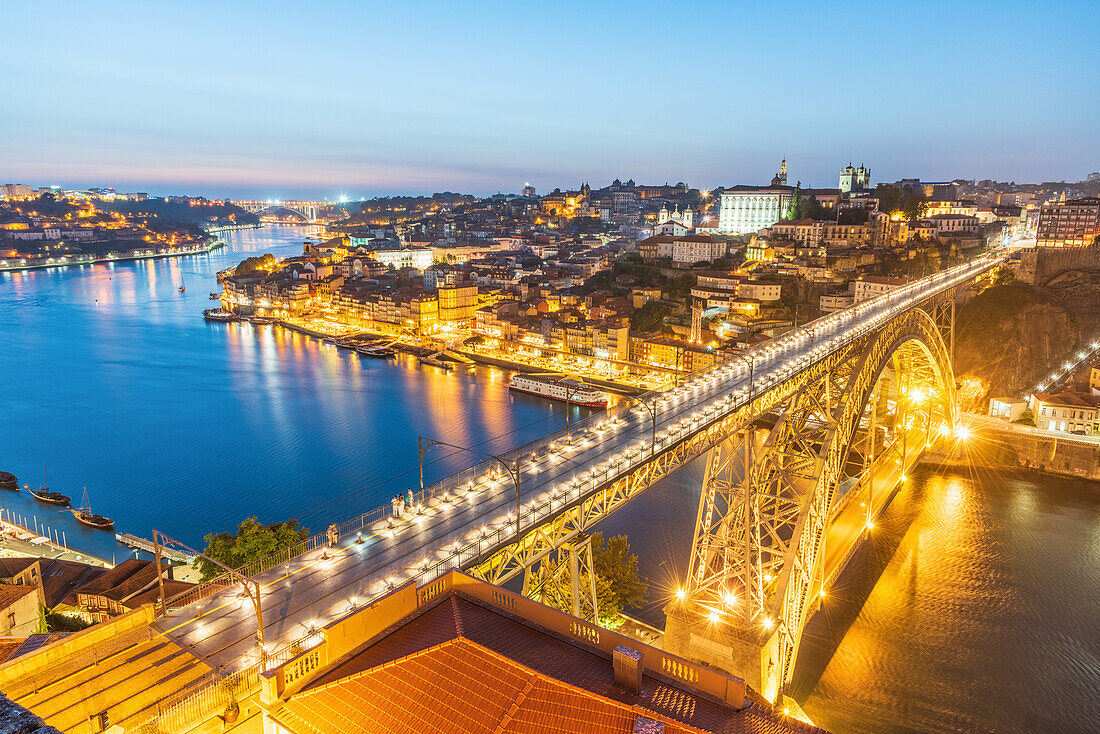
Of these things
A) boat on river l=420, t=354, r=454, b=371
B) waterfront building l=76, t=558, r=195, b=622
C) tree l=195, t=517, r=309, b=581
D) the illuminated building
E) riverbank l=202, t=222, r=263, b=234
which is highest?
riverbank l=202, t=222, r=263, b=234

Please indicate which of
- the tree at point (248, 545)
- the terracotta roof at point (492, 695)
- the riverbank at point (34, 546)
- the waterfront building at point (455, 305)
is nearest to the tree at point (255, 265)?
the waterfront building at point (455, 305)

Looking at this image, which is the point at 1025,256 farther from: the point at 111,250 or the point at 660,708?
the point at 111,250

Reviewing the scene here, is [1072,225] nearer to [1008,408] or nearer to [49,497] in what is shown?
[1008,408]

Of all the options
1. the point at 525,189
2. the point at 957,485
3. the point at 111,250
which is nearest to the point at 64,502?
the point at 957,485

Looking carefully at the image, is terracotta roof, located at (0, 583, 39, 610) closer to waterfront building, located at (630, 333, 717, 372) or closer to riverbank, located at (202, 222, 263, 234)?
waterfront building, located at (630, 333, 717, 372)

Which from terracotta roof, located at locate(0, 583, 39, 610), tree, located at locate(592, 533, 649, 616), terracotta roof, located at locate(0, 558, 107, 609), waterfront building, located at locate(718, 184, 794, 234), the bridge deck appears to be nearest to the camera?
the bridge deck

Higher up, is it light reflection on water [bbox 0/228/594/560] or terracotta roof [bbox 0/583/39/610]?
terracotta roof [bbox 0/583/39/610]

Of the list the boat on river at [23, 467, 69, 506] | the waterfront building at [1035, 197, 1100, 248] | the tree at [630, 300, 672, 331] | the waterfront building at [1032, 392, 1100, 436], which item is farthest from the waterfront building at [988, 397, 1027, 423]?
the boat on river at [23, 467, 69, 506]
